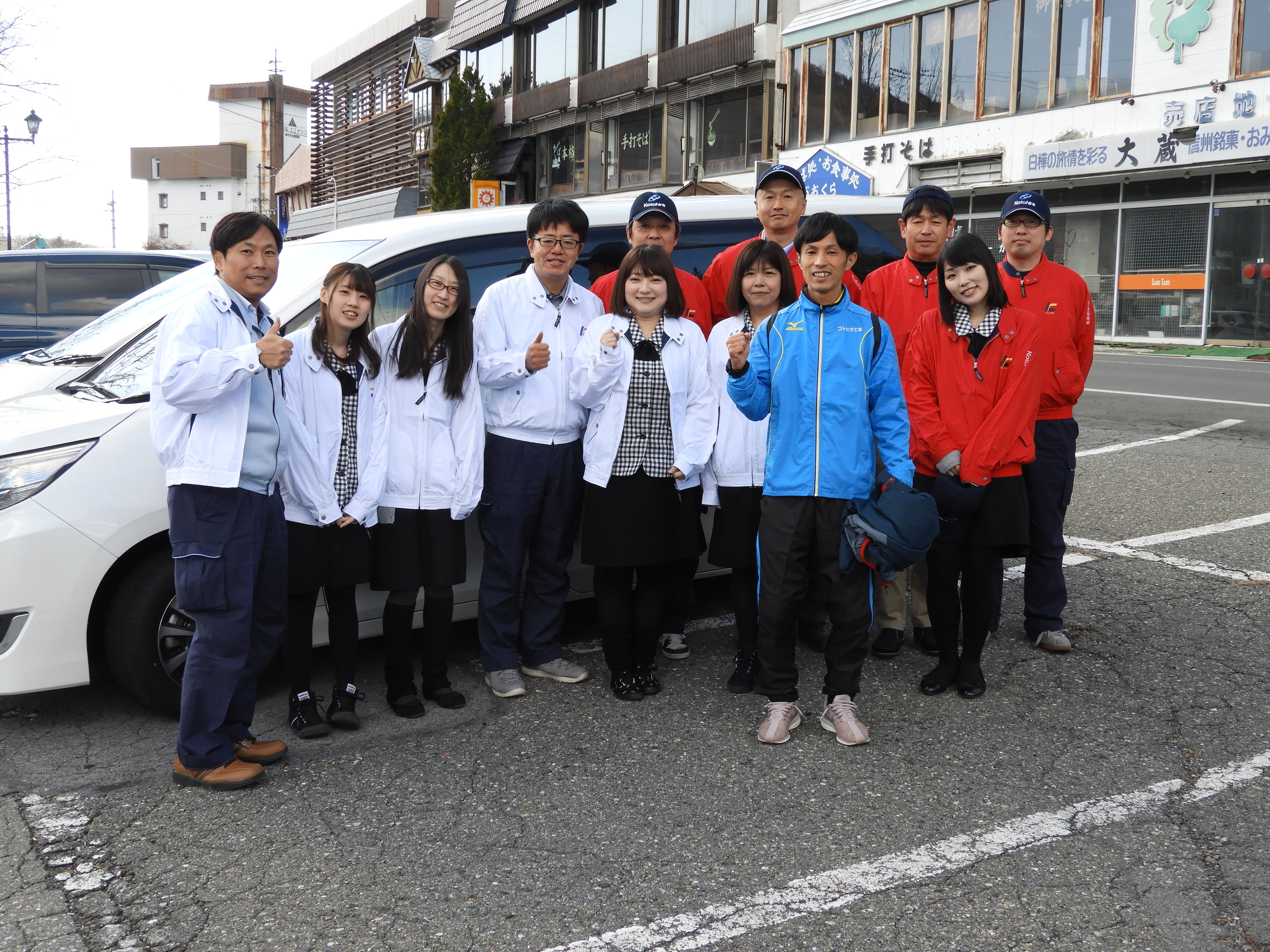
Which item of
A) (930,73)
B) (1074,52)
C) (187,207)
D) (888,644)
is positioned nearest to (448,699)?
(888,644)

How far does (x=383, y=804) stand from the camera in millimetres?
3330

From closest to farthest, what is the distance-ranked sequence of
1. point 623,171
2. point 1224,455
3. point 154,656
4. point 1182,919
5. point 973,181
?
point 1182,919, point 154,656, point 1224,455, point 973,181, point 623,171

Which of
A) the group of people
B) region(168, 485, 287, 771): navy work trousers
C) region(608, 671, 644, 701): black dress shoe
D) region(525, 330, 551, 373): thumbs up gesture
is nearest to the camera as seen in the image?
region(168, 485, 287, 771): navy work trousers

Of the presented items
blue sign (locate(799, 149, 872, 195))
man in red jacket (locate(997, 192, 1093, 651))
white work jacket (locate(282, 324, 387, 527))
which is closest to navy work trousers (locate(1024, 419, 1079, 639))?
man in red jacket (locate(997, 192, 1093, 651))

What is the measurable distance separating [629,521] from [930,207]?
196 centimetres

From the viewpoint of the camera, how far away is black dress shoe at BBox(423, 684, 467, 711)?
414 cm

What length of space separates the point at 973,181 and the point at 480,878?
2588 centimetres

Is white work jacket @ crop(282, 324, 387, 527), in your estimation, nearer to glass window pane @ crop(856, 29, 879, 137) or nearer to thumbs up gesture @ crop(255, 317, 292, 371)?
thumbs up gesture @ crop(255, 317, 292, 371)

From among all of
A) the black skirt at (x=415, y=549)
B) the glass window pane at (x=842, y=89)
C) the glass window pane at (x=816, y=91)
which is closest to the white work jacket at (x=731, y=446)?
the black skirt at (x=415, y=549)

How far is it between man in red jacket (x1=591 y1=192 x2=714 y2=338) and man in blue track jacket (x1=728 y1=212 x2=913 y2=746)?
0.61m

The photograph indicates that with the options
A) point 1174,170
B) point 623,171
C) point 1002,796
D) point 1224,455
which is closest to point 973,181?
point 1174,170

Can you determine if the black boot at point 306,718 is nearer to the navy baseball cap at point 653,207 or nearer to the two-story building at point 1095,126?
the navy baseball cap at point 653,207

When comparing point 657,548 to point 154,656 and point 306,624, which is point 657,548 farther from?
point 154,656

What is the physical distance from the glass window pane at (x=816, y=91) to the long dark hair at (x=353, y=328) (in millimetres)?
27430
